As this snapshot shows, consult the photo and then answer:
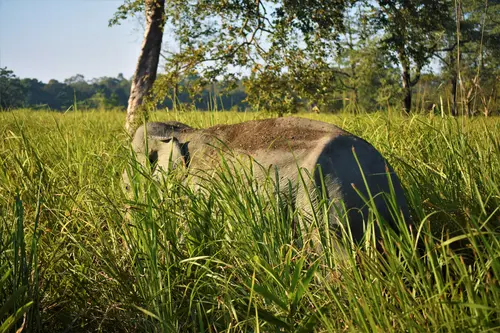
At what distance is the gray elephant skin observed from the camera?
229 cm

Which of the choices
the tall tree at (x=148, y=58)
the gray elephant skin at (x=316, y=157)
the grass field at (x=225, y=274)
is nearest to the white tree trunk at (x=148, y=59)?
the tall tree at (x=148, y=58)

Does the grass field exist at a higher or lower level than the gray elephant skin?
lower

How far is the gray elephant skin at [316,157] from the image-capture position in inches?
90.1

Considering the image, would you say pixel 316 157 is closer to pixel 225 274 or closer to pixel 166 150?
pixel 225 274

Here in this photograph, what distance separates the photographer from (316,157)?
2387mm

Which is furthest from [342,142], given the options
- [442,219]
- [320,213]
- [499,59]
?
[499,59]

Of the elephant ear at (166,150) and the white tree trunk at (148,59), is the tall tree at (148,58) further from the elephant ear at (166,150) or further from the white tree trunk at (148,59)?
the elephant ear at (166,150)

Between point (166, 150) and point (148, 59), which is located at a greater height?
point (148, 59)

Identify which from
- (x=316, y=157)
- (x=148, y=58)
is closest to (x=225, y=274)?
(x=316, y=157)

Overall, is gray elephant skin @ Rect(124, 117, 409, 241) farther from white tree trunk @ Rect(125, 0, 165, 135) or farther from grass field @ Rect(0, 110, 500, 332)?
white tree trunk @ Rect(125, 0, 165, 135)

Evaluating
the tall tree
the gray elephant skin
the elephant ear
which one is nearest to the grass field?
the gray elephant skin

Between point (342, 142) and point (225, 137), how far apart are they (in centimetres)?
78

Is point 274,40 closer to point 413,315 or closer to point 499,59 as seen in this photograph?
point 413,315

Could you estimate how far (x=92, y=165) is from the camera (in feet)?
10.5
